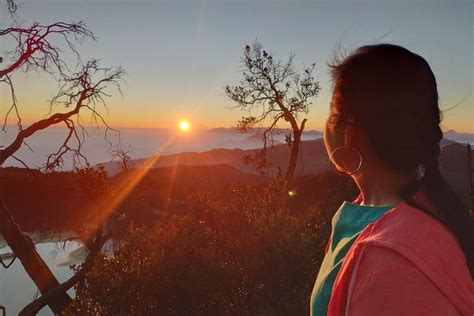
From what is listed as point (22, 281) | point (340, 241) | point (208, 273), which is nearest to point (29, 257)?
point (208, 273)

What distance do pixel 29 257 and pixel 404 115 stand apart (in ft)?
34.9

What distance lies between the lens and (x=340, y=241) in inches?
51.8

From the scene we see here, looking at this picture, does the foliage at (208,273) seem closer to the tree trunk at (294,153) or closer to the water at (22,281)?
the water at (22,281)

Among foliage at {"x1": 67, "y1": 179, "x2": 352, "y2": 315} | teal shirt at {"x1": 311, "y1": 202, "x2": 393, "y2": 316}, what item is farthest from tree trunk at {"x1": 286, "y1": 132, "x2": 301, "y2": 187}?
teal shirt at {"x1": 311, "y1": 202, "x2": 393, "y2": 316}

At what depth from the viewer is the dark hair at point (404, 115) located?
1.15 metres

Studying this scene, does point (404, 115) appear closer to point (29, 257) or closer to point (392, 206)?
point (392, 206)

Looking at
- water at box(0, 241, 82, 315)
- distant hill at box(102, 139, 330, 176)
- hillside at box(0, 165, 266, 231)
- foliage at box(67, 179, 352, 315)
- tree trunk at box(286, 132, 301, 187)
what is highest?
foliage at box(67, 179, 352, 315)

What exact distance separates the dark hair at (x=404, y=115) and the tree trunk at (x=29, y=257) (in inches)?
405

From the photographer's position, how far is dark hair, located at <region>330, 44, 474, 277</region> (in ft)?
3.77

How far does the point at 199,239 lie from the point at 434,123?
19.9 ft

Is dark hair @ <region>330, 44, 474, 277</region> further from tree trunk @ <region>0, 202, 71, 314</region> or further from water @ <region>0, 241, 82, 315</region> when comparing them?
water @ <region>0, 241, 82, 315</region>

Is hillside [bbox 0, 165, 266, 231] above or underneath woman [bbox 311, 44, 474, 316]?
underneath

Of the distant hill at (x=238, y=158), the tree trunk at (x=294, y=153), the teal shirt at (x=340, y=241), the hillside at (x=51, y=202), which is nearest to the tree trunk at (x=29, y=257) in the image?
the hillside at (x=51, y=202)

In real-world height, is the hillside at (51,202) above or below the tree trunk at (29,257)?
below
